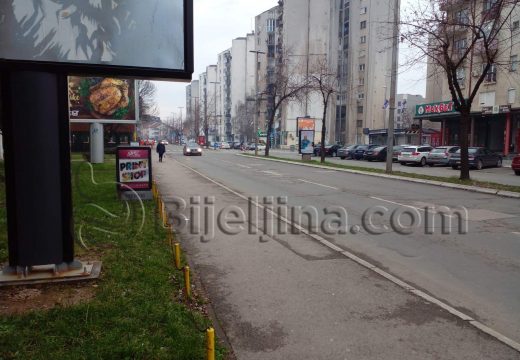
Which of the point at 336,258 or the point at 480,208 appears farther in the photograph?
the point at 480,208

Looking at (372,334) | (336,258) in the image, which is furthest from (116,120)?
(372,334)

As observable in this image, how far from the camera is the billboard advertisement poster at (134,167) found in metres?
12.5

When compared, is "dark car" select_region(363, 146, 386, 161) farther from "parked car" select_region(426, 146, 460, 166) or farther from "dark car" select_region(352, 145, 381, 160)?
"parked car" select_region(426, 146, 460, 166)

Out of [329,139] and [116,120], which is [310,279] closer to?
[116,120]

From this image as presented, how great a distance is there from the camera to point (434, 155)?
32562 mm

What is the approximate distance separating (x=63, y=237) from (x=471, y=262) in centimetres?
588

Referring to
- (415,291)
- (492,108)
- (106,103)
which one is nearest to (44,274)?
(415,291)

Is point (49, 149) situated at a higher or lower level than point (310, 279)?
higher

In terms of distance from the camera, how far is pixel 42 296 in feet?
16.2

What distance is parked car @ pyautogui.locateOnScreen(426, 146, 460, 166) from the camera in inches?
1222

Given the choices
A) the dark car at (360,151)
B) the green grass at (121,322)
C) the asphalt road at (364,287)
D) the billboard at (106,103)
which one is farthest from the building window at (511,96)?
the green grass at (121,322)

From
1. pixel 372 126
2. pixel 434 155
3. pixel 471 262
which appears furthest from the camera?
pixel 372 126

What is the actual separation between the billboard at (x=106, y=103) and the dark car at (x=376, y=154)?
20813 mm

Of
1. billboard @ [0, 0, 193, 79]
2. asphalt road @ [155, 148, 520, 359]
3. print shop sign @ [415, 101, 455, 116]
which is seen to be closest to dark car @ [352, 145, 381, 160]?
print shop sign @ [415, 101, 455, 116]
